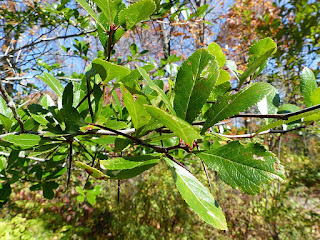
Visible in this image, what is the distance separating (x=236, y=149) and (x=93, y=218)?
3.98 meters

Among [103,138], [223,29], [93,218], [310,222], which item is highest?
[223,29]

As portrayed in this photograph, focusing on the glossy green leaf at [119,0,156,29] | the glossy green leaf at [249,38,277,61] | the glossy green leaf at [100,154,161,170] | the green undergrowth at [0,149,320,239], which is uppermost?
the glossy green leaf at [119,0,156,29]

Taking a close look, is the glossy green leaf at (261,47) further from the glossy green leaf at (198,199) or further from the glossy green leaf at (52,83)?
the glossy green leaf at (52,83)

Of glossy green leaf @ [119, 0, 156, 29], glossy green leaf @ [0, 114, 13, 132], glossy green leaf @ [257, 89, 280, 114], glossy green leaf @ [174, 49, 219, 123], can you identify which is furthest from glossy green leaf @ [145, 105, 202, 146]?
glossy green leaf @ [0, 114, 13, 132]

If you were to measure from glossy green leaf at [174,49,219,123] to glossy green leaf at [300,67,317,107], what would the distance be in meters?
0.23

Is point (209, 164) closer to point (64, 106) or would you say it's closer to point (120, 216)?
point (64, 106)

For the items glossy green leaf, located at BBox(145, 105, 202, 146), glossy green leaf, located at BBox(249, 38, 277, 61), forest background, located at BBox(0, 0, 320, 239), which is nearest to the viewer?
glossy green leaf, located at BBox(145, 105, 202, 146)

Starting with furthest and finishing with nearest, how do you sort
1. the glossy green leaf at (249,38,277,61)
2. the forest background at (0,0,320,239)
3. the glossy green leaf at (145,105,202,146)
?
Result: the forest background at (0,0,320,239)
the glossy green leaf at (249,38,277,61)
the glossy green leaf at (145,105,202,146)

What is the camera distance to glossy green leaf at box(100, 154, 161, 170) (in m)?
0.26

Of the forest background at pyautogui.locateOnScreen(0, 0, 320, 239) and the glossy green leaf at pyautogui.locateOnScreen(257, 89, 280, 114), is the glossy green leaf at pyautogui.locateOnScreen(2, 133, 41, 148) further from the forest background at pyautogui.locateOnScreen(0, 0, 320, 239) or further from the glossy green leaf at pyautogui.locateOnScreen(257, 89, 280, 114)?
the forest background at pyautogui.locateOnScreen(0, 0, 320, 239)

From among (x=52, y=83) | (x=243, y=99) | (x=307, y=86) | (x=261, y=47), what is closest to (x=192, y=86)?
(x=243, y=99)

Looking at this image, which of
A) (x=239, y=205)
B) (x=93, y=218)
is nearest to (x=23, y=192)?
(x=93, y=218)

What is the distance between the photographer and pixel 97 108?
0.38 meters

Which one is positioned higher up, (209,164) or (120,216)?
(209,164)
